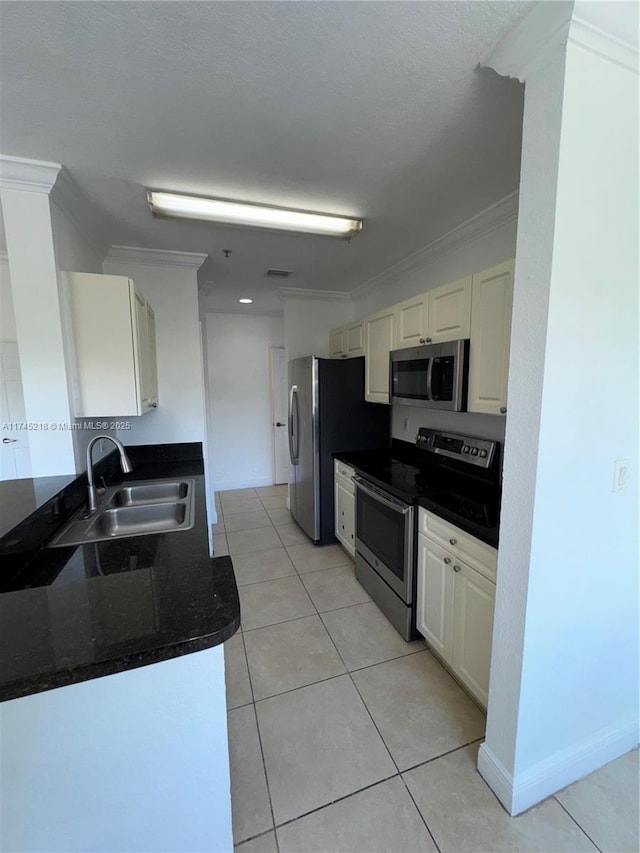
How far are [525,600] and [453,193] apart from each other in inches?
76.6

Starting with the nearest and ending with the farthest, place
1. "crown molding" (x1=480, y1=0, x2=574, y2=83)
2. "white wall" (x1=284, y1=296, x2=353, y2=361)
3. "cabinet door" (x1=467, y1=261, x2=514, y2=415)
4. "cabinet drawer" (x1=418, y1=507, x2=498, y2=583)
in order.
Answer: "crown molding" (x1=480, y1=0, x2=574, y2=83) < "cabinet drawer" (x1=418, y1=507, x2=498, y2=583) < "cabinet door" (x1=467, y1=261, x2=514, y2=415) < "white wall" (x1=284, y1=296, x2=353, y2=361)

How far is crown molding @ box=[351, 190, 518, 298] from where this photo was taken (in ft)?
6.64

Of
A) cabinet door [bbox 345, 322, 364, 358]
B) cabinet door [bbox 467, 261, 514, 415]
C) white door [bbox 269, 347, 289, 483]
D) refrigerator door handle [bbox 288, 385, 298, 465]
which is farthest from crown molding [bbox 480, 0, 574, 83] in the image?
white door [bbox 269, 347, 289, 483]

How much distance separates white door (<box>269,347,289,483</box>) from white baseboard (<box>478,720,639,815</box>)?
4.11 meters

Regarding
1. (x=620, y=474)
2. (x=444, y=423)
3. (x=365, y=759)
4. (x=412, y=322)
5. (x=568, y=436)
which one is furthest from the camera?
(x=444, y=423)

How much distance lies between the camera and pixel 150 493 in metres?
2.39

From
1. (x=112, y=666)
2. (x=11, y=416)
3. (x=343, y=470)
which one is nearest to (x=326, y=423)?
(x=343, y=470)

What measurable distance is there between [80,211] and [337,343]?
7.61ft

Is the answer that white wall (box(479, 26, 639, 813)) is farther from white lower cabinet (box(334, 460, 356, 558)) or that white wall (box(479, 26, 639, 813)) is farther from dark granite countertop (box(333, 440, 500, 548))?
white lower cabinet (box(334, 460, 356, 558))

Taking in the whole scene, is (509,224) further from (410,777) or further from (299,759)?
(299,759)

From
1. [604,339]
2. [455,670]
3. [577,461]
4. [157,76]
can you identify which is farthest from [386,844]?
[157,76]

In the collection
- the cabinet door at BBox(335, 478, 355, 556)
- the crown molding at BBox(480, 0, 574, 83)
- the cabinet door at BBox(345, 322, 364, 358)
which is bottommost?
the cabinet door at BBox(335, 478, 355, 556)

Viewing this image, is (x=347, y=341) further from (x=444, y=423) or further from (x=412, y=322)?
(x=444, y=423)

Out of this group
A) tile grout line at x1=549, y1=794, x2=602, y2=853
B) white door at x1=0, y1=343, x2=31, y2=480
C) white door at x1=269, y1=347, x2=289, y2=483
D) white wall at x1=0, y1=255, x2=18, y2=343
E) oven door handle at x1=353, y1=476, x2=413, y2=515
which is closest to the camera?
tile grout line at x1=549, y1=794, x2=602, y2=853
